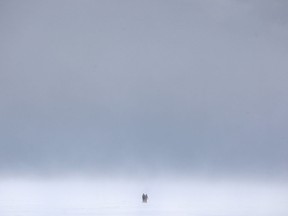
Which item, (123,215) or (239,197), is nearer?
(123,215)

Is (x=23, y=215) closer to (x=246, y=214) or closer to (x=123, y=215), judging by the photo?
(x=123, y=215)

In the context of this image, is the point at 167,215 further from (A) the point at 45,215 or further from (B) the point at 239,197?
(B) the point at 239,197

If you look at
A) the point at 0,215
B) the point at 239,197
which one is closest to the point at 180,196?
the point at 239,197

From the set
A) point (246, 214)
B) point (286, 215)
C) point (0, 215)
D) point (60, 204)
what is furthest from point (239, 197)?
point (0, 215)

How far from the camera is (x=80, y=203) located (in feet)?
140

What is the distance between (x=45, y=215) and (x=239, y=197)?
24.8 metres

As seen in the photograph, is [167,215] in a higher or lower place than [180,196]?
higher

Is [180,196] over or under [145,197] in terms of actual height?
under

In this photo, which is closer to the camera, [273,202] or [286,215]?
[286,215]

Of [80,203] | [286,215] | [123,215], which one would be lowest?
[80,203]

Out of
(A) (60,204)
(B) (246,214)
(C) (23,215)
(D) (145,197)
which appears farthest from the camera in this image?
(A) (60,204)

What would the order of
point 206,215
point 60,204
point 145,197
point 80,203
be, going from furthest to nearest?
point 80,203 → point 60,204 → point 206,215 → point 145,197

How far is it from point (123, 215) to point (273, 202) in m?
9.12

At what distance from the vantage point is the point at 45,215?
76.4 ft
